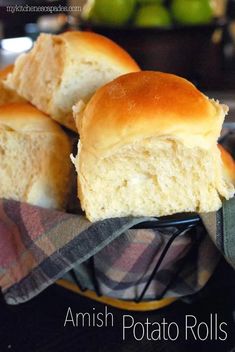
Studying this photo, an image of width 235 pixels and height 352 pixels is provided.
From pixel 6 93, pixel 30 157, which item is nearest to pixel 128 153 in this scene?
pixel 30 157

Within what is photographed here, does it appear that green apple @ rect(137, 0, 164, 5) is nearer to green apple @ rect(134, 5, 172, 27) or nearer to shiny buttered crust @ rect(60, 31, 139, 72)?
green apple @ rect(134, 5, 172, 27)

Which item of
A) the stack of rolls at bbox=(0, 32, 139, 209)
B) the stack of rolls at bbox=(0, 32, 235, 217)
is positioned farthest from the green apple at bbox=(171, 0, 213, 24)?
the stack of rolls at bbox=(0, 32, 235, 217)

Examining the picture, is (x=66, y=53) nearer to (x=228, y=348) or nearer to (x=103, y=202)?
(x=103, y=202)

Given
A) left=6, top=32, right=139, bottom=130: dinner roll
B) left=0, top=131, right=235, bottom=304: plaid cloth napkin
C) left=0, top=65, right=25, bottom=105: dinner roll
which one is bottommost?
left=0, top=131, right=235, bottom=304: plaid cloth napkin

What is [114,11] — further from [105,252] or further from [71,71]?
[105,252]

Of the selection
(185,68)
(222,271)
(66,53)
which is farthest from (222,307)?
(185,68)

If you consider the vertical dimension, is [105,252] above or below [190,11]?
below
